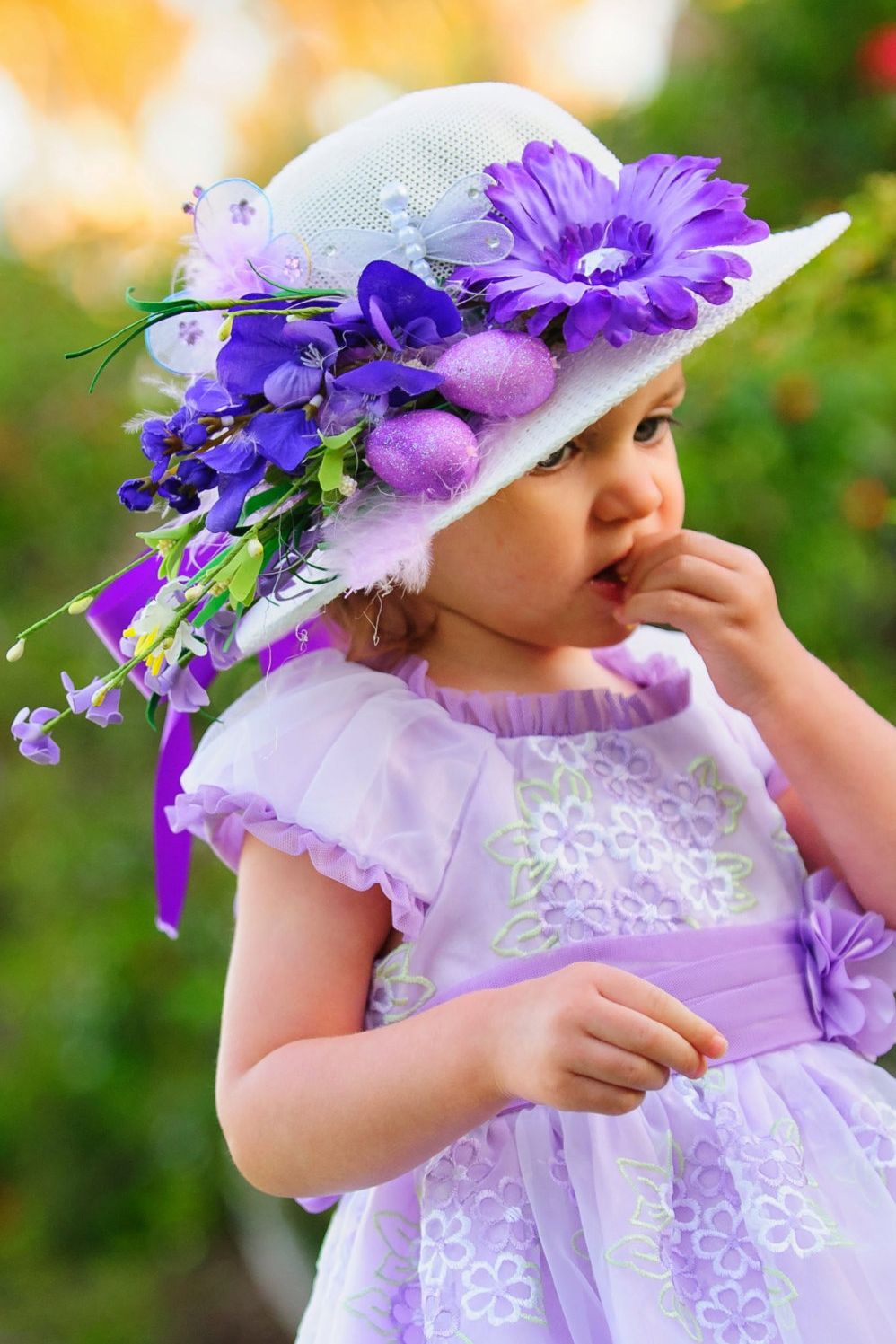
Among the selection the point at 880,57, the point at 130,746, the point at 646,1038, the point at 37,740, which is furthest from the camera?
the point at 880,57

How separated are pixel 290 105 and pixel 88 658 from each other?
289 centimetres

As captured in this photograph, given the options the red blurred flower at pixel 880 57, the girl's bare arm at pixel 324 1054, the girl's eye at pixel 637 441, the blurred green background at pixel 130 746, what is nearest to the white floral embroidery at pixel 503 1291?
the girl's bare arm at pixel 324 1054

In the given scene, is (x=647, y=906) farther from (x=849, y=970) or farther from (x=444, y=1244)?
(x=444, y=1244)

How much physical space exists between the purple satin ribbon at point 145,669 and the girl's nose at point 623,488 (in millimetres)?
311

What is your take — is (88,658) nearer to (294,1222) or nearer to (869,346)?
(294,1222)

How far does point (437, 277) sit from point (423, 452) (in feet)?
0.58

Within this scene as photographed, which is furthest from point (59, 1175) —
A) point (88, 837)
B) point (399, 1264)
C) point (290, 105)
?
point (290, 105)

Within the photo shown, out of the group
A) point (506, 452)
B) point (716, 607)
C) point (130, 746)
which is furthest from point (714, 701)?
point (130, 746)

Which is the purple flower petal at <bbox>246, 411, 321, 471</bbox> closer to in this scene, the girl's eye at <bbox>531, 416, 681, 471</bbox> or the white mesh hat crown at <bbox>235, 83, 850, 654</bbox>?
the white mesh hat crown at <bbox>235, 83, 850, 654</bbox>

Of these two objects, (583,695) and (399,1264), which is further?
(583,695)

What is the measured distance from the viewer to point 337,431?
1.17 metres

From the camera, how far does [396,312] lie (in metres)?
1.16

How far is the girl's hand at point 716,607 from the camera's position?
132 centimetres

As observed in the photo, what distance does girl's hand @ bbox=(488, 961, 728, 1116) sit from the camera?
1.01 meters
